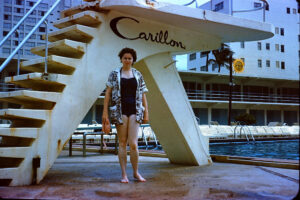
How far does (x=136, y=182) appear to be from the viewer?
3818 millimetres

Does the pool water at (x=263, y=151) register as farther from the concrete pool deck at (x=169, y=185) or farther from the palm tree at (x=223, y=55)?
the palm tree at (x=223, y=55)

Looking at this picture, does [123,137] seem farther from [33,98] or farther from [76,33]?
[76,33]

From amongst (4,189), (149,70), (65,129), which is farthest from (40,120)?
(149,70)

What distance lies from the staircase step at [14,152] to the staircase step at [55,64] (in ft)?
3.21

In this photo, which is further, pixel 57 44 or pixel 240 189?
pixel 57 44

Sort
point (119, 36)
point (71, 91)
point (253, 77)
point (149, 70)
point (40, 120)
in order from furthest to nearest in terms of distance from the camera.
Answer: point (253, 77) < point (149, 70) < point (119, 36) < point (71, 91) < point (40, 120)

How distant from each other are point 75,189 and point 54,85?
1242 mm

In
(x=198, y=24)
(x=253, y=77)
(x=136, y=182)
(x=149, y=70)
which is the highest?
(x=253, y=77)

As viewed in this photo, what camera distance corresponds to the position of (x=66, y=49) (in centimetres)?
398

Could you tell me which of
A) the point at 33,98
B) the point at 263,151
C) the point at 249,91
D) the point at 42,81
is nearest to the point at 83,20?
the point at 42,81

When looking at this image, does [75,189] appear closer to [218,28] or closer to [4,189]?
[4,189]

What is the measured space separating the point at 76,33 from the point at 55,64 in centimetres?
50

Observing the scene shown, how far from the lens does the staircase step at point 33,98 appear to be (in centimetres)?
348

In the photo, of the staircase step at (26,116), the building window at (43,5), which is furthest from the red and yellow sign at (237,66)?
the staircase step at (26,116)
